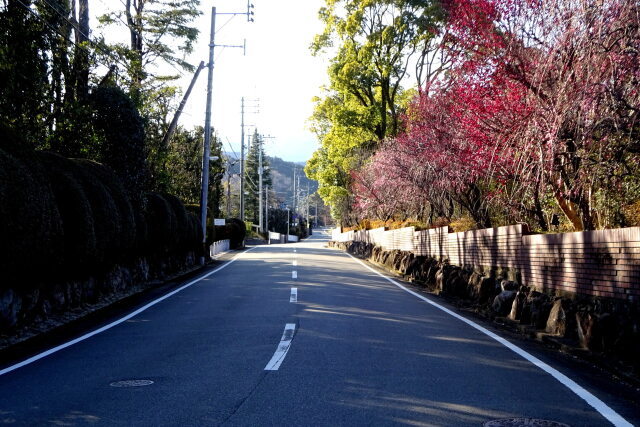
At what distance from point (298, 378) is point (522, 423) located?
246 cm

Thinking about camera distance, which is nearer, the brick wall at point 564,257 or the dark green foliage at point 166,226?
the brick wall at point 564,257

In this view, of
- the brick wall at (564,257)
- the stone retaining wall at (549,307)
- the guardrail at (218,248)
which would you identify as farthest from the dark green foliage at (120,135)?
the guardrail at (218,248)

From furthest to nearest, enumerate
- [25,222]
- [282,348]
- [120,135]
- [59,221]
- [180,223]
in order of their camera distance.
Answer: [180,223] → [120,135] → [59,221] → [25,222] → [282,348]

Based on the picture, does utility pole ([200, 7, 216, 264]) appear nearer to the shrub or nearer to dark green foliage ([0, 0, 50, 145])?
the shrub

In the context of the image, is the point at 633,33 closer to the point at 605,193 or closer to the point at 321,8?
the point at 605,193

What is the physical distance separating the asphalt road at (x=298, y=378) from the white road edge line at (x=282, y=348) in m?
0.03

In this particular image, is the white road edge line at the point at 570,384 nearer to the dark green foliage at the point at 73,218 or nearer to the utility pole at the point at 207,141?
the dark green foliage at the point at 73,218

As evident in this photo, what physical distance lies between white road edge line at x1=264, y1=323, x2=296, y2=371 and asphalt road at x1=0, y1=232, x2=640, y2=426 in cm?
3

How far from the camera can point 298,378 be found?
6527 millimetres

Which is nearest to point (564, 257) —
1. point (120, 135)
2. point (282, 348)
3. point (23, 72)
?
point (282, 348)

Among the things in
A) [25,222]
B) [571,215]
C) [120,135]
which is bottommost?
[25,222]

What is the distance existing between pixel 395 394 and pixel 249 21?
33.0 m

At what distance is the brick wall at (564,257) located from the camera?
7.68 m

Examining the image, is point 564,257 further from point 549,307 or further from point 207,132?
point 207,132
